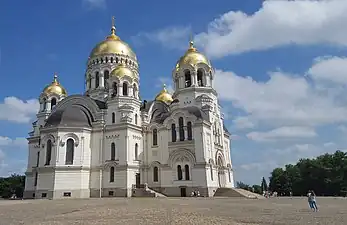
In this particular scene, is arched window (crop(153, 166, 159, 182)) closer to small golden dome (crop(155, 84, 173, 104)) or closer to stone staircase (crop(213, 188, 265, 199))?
stone staircase (crop(213, 188, 265, 199))

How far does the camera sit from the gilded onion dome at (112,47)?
4694cm

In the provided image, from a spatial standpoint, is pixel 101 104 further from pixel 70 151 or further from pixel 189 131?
pixel 189 131

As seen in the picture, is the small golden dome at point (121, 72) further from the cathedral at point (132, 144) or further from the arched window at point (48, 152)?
the arched window at point (48, 152)

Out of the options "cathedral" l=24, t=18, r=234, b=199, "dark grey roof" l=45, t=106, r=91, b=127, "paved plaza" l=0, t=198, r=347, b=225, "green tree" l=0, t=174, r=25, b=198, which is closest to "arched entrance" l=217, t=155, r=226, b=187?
"cathedral" l=24, t=18, r=234, b=199

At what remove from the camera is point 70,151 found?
125 ft

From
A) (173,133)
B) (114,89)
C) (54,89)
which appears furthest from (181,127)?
(54,89)

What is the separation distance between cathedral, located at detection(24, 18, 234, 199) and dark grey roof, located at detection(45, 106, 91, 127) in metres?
0.06

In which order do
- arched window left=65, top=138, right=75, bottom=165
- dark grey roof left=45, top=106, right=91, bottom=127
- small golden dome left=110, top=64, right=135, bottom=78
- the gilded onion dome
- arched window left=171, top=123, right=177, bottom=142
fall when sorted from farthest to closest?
the gilded onion dome, small golden dome left=110, top=64, right=135, bottom=78, arched window left=171, top=123, right=177, bottom=142, dark grey roof left=45, top=106, right=91, bottom=127, arched window left=65, top=138, right=75, bottom=165

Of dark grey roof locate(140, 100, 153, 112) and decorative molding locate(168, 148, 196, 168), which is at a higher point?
dark grey roof locate(140, 100, 153, 112)

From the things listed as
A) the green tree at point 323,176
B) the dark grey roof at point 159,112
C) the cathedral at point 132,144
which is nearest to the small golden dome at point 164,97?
the dark grey roof at point 159,112

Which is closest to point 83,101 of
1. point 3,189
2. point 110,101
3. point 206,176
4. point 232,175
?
point 110,101

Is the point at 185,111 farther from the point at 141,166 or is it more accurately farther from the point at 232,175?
the point at 232,175

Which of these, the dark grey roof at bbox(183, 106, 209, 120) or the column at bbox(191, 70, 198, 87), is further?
the column at bbox(191, 70, 198, 87)

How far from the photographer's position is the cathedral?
36.9 m
